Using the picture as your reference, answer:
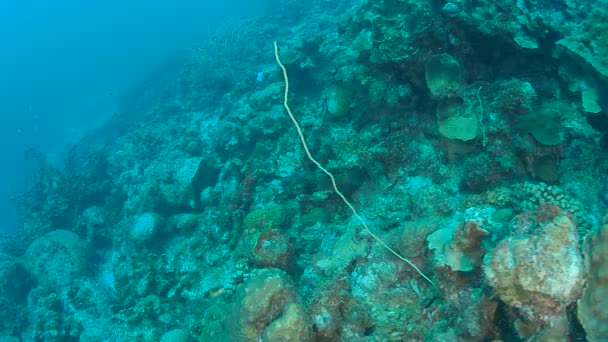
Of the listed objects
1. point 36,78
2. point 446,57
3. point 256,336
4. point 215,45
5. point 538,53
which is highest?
point 446,57

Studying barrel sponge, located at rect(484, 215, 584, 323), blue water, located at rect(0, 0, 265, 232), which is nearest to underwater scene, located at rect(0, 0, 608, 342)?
barrel sponge, located at rect(484, 215, 584, 323)

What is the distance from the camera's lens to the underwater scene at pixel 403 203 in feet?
8.87

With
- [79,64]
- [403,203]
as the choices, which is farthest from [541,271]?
[79,64]

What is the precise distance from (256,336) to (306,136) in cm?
369

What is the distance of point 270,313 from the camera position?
3.55 m

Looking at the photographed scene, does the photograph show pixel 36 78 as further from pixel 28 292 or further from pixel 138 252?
pixel 138 252

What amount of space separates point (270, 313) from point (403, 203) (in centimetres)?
217

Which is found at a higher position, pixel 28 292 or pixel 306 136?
pixel 306 136

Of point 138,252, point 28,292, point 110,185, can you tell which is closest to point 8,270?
point 28,292

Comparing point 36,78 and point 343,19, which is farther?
point 36,78

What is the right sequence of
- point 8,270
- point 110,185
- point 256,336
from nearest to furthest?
point 256,336, point 8,270, point 110,185

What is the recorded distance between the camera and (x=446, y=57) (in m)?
4.43

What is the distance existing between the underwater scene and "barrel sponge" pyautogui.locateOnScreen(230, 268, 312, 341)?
15 mm

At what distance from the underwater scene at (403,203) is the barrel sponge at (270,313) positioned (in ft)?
0.05
